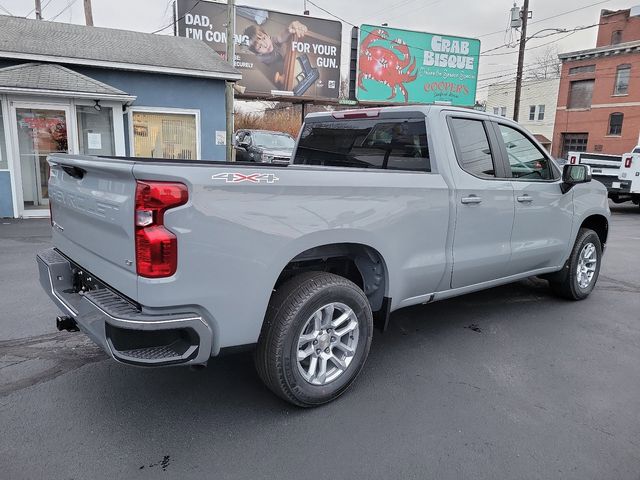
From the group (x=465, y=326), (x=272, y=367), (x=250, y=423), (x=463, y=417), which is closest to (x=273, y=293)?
(x=272, y=367)

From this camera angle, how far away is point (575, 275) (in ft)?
17.4

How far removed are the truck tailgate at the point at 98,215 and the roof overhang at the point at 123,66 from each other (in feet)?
30.1

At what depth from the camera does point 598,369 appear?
3770mm

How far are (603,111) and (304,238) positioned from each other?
37637mm

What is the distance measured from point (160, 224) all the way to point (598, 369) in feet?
11.1

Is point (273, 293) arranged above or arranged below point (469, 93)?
below

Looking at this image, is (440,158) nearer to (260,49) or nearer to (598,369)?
(598,369)

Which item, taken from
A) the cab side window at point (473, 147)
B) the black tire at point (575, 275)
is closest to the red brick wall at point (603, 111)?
the black tire at point (575, 275)

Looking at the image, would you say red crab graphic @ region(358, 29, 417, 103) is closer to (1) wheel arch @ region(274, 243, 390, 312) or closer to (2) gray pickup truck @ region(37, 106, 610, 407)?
(2) gray pickup truck @ region(37, 106, 610, 407)

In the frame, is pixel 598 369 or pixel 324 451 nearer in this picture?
pixel 324 451

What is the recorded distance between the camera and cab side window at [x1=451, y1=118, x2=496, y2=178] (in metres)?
3.88

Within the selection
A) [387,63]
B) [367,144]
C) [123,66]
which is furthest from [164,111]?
[387,63]

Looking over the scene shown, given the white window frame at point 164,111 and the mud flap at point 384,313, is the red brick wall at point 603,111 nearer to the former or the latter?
the white window frame at point 164,111

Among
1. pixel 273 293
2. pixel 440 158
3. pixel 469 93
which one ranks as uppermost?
pixel 469 93
